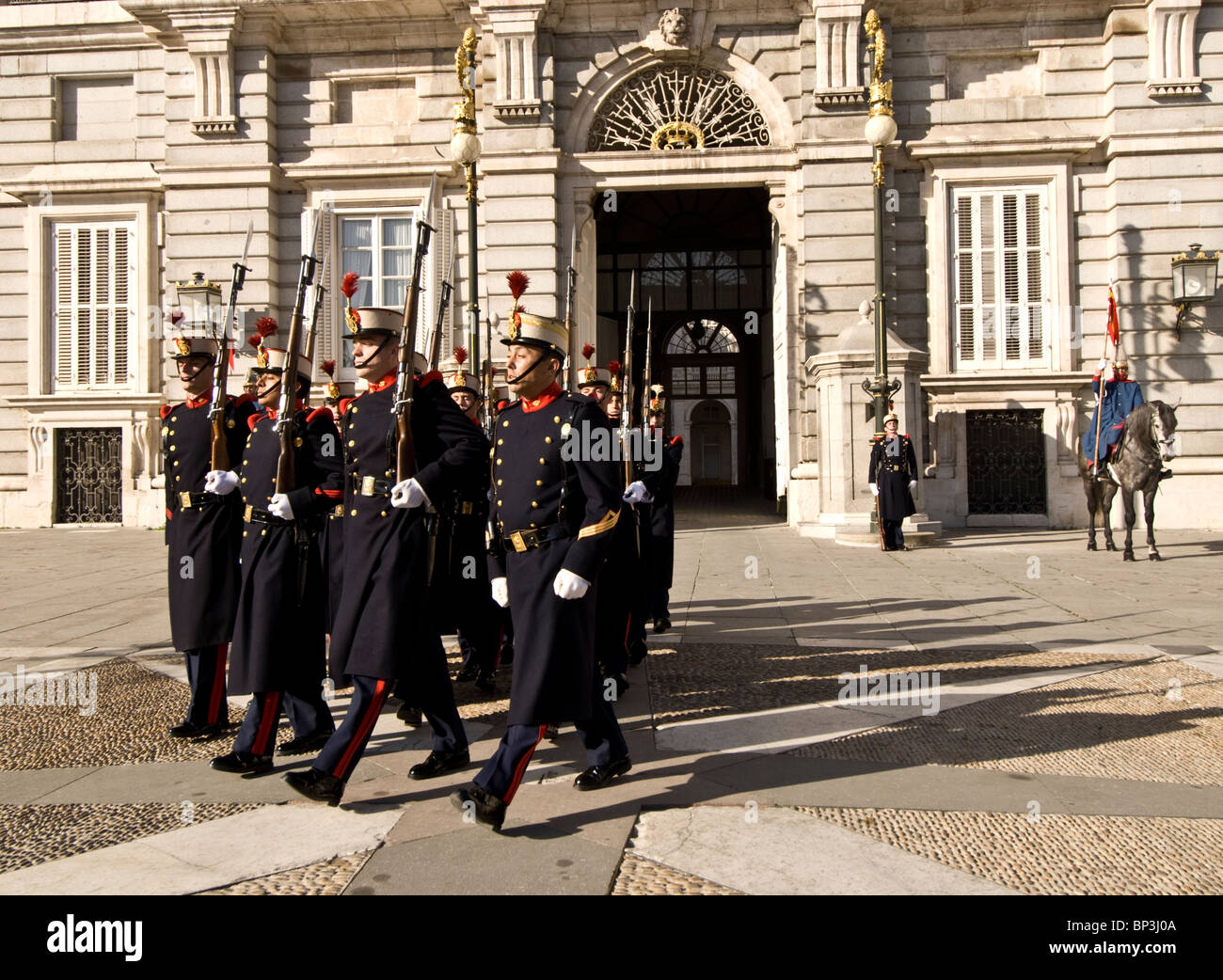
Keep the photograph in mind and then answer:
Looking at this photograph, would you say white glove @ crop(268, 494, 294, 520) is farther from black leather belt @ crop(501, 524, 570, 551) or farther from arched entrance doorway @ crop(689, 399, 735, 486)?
arched entrance doorway @ crop(689, 399, 735, 486)

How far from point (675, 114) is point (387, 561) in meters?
14.1

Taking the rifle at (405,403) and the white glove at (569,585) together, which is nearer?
the white glove at (569,585)

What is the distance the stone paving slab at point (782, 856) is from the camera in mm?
3016

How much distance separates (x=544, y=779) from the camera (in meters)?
4.20

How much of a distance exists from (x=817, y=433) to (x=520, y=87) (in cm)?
756

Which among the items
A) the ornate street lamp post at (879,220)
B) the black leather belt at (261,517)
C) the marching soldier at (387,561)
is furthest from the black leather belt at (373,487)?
the ornate street lamp post at (879,220)

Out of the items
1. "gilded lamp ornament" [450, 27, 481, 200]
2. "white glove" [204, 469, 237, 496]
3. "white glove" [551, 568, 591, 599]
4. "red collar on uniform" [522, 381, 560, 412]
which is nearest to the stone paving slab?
"white glove" [551, 568, 591, 599]

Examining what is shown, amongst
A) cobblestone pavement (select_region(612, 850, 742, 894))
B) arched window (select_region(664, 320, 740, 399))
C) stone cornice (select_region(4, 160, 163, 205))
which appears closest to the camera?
→ cobblestone pavement (select_region(612, 850, 742, 894))

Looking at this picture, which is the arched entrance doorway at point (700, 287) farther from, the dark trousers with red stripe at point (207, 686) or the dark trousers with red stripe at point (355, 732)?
the dark trousers with red stripe at point (355, 732)

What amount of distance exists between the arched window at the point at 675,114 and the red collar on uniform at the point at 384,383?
13.0 metres

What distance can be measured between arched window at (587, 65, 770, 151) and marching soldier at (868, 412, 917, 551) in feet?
20.7

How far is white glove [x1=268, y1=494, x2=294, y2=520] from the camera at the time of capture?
4305 millimetres

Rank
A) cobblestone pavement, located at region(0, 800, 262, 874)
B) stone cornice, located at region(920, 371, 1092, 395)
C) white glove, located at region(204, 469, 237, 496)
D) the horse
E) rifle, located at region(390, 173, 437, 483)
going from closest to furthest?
1. cobblestone pavement, located at region(0, 800, 262, 874)
2. rifle, located at region(390, 173, 437, 483)
3. white glove, located at region(204, 469, 237, 496)
4. the horse
5. stone cornice, located at region(920, 371, 1092, 395)

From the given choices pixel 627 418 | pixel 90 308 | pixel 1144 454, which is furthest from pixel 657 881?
pixel 90 308
